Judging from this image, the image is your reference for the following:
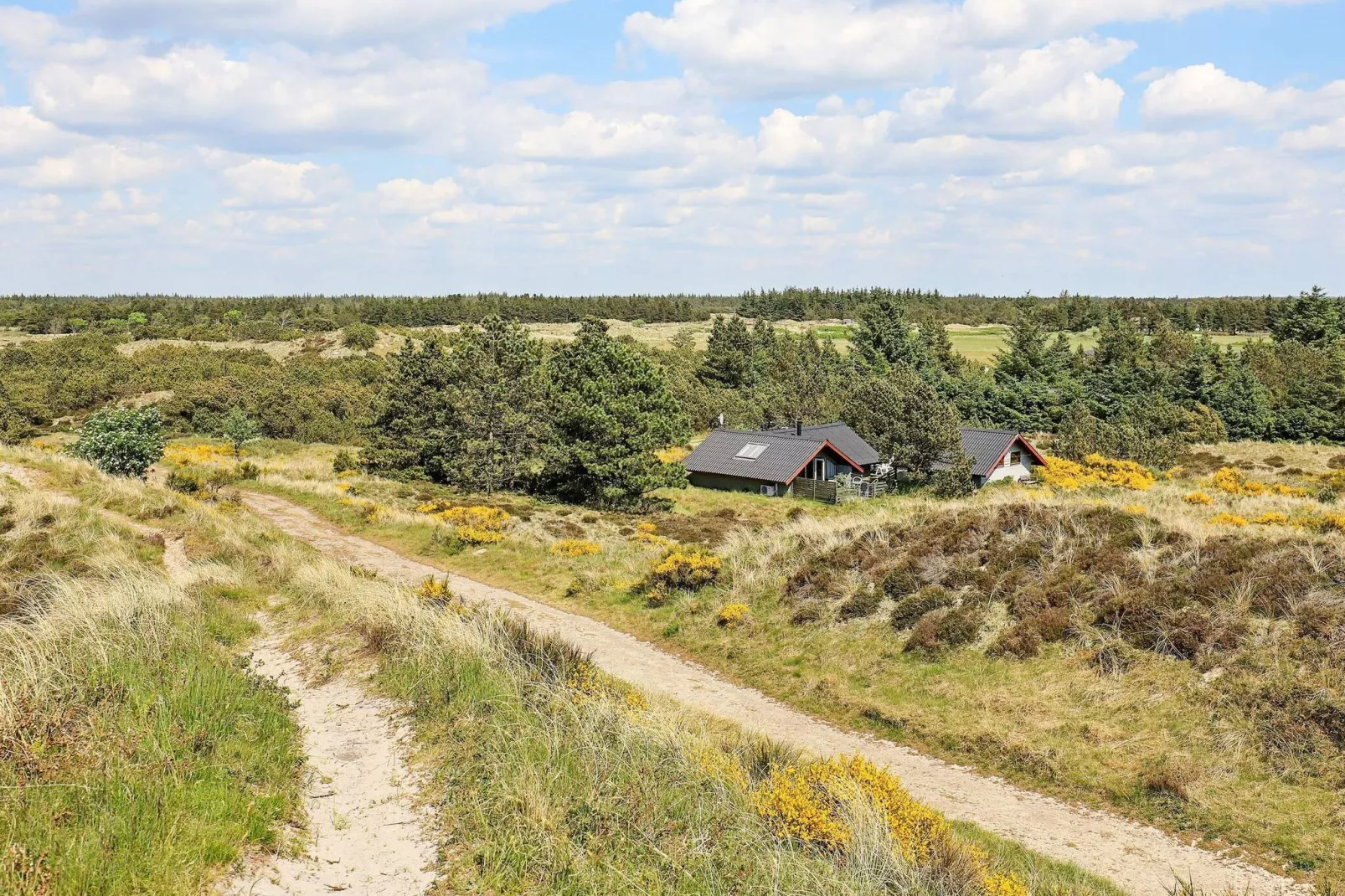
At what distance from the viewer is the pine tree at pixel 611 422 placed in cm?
4122

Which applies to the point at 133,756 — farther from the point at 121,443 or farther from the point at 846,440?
the point at 846,440

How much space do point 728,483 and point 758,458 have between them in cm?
262

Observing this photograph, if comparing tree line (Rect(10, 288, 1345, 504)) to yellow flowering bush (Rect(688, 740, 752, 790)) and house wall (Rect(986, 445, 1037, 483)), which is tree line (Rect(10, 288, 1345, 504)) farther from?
yellow flowering bush (Rect(688, 740, 752, 790))

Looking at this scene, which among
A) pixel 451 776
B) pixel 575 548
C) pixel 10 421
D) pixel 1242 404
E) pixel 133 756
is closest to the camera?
pixel 133 756

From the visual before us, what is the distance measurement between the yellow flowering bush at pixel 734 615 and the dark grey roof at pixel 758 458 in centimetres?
3232

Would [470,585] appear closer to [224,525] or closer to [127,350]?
[224,525]

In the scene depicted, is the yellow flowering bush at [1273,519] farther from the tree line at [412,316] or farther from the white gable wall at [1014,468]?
the tree line at [412,316]

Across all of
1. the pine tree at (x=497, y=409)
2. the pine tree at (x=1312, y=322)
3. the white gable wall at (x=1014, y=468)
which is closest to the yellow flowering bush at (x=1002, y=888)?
the pine tree at (x=497, y=409)

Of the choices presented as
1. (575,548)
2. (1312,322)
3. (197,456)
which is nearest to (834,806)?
(575,548)

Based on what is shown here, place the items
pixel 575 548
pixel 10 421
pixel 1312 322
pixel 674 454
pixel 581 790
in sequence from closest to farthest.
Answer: pixel 581 790
pixel 575 548
pixel 674 454
pixel 10 421
pixel 1312 322

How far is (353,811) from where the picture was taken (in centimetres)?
779

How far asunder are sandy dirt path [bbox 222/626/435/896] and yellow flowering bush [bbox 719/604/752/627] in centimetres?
947

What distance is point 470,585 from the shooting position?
22266 mm

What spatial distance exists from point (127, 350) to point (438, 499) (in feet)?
331
